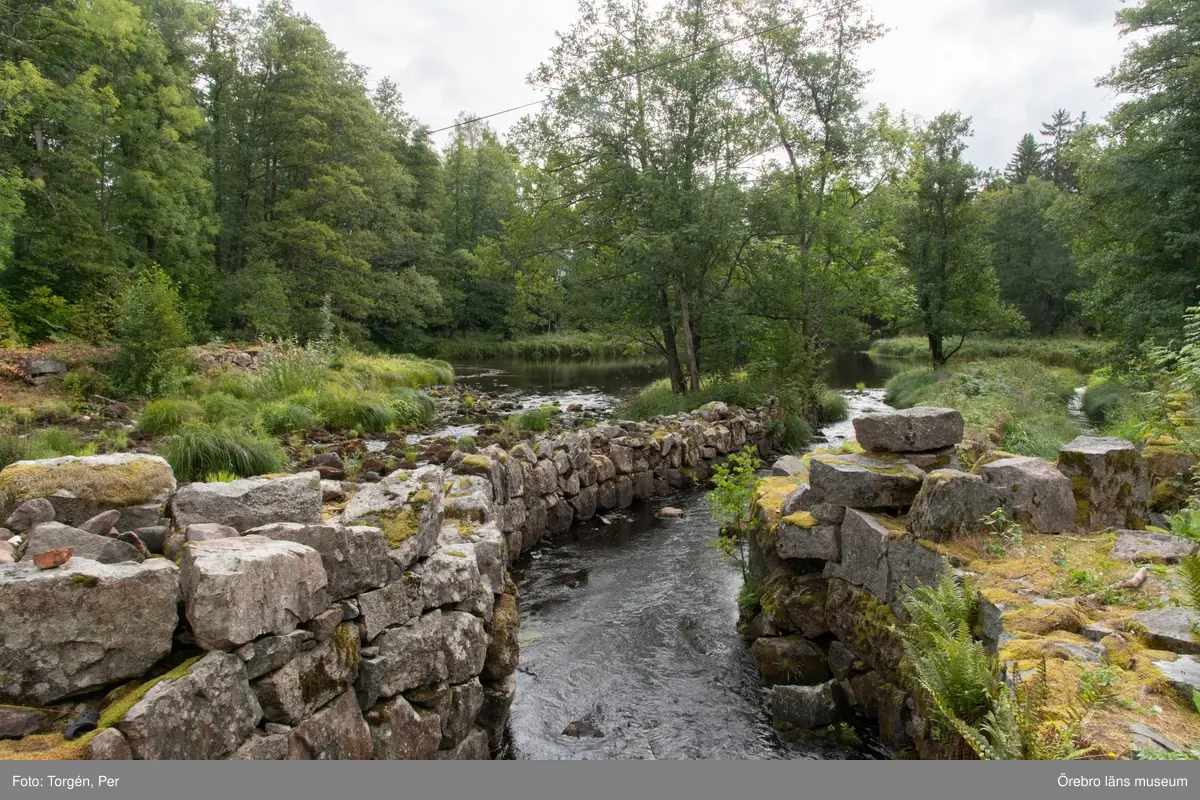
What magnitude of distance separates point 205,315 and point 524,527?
24287 millimetres

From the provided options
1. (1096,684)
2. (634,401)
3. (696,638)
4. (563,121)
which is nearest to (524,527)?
(696,638)

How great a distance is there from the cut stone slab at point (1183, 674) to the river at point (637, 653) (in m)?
2.27

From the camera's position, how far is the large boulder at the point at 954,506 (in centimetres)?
514

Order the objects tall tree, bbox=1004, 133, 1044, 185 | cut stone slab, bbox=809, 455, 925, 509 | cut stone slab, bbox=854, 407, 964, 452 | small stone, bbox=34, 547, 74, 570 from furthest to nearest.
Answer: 1. tall tree, bbox=1004, 133, 1044, 185
2. cut stone slab, bbox=854, 407, 964, 452
3. cut stone slab, bbox=809, 455, 925, 509
4. small stone, bbox=34, 547, 74, 570

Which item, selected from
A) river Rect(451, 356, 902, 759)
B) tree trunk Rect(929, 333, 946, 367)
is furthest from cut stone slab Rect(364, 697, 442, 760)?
tree trunk Rect(929, 333, 946, 367)

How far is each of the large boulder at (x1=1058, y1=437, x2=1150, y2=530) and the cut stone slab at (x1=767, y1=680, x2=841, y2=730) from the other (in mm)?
2464

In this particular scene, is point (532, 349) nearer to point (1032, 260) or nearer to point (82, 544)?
point (1032, 260)

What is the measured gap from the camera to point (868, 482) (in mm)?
5836

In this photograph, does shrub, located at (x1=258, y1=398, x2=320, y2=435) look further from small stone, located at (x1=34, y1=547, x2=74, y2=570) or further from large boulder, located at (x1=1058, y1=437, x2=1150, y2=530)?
large boulder, located at (x1=1058, y1=437, x2=1150, y2=530)

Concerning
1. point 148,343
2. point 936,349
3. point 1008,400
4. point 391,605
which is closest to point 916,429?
point 391,605

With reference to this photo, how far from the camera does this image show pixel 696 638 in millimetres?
6746

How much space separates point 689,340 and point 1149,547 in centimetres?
1450

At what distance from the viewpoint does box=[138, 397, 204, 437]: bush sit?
11.2 metres

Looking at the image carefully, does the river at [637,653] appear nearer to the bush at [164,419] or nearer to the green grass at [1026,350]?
the bush at [164,419]
